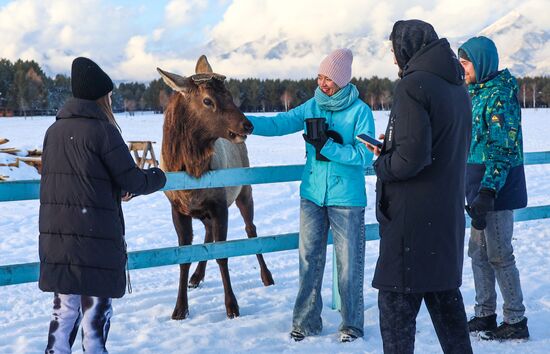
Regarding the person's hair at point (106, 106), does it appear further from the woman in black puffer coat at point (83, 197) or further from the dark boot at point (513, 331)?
the dark boot at point (513, 331)

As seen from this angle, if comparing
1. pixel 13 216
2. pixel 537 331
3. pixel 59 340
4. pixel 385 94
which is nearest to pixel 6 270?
pixel 59 340

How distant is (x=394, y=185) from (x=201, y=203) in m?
2.51

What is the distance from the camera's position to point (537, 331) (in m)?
4.57

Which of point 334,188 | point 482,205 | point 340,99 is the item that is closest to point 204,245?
point 334,188

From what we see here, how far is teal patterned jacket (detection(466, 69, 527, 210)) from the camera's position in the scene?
13.1 ft

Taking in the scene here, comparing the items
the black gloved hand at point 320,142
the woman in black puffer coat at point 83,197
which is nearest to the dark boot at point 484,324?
the black gloved hand at point 320,142

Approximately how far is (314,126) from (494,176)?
1.34m

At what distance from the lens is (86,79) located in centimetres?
319

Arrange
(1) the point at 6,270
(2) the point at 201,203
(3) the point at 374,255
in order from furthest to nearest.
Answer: (3) the point at 374,255, (2) the point at 201,203, (1) the point at 6,270

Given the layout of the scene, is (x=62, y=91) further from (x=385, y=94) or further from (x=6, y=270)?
(x=6, y=270)

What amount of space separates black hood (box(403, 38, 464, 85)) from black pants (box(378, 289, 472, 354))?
3.83 ft

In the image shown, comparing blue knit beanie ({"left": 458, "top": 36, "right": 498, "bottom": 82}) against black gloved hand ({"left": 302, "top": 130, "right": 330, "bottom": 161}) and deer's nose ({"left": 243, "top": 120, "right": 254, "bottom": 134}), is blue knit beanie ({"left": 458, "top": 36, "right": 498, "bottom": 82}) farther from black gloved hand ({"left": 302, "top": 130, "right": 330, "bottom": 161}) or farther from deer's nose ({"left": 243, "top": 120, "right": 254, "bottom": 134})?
deer's nose ({"left": 243, "top": 120, "right": 254, "bottom": 134})

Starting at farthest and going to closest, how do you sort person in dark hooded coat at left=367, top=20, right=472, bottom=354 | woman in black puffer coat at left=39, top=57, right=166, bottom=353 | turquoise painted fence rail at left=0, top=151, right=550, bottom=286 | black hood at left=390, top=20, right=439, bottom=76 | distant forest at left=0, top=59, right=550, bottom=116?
distant forest at left=0, top=59, right=550, bottom=116, turquoise painted fence rail at left=0, top=151, right=550, bottom=286, woman in black puffer coat at left=39, top=57, right=166, bottom=353, black hood at left=390, top=20, right=439, bottom=76, person in dark hooded coat at left=367, top=20, right=472, bottom=354

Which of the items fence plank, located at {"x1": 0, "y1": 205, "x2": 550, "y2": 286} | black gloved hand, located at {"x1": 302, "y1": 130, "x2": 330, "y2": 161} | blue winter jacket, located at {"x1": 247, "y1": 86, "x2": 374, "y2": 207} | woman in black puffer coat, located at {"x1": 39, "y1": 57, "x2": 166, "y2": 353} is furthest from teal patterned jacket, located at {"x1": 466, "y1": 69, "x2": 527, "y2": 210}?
woman in black puffer coat, located at {"x1": 39, "y1": 57, "x2": 166, "y2": 353}
